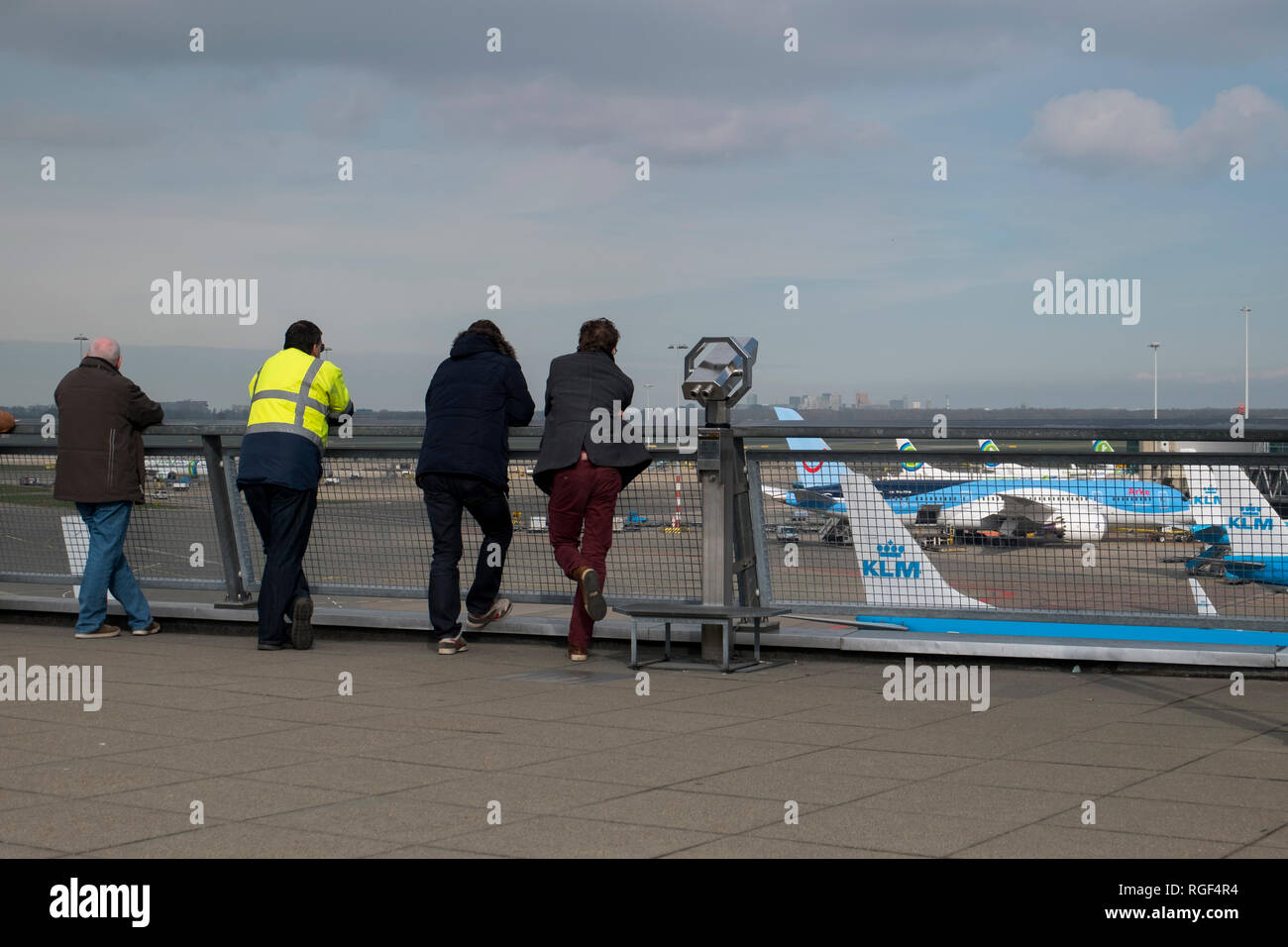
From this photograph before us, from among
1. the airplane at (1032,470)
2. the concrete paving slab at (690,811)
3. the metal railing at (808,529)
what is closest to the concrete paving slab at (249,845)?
the concrete paving slab at (690,811)

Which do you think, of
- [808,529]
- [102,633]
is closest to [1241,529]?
[808,529]

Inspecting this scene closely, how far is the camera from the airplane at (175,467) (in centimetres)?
1047

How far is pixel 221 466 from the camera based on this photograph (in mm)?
10391

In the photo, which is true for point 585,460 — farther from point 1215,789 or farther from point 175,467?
point 1215,789

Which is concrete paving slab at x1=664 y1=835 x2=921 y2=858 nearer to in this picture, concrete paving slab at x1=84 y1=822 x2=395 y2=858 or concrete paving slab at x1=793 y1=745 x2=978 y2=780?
concrete paving slab at x1=84 y1=822 x2=395 y2=858

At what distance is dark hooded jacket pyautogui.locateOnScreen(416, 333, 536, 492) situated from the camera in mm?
8969

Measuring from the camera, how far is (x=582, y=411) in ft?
28.5

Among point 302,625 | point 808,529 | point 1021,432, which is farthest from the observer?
point 302,625

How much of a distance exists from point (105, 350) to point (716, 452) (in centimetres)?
442

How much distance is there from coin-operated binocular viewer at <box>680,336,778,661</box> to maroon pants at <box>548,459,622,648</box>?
23.2 inches
